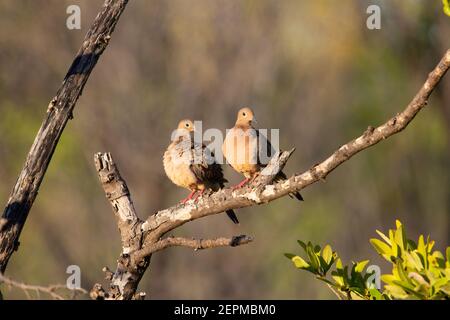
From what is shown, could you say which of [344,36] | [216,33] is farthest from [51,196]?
[344,36]

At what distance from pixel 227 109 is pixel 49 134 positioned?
11.4m

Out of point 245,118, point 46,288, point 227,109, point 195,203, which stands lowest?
point 46,288

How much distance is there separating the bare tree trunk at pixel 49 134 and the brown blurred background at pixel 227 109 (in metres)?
9.77

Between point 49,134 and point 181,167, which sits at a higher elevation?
point 181,167

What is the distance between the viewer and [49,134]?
6.89m

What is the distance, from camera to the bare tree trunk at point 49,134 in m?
6.79

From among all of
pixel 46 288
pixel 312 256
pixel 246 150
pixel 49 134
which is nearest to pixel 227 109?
pixel 246 150

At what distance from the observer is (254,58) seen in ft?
61.2

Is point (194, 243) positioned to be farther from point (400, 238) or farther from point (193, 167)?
point (193, 167)

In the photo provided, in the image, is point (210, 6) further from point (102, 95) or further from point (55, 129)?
point (55, 129)

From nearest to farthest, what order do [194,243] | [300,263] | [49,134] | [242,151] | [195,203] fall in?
[300,263] < [194,243] < [195,203] < [49,134] < [242,151]

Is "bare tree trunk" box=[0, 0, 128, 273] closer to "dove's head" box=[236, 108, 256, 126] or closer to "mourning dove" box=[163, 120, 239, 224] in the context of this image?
"mourning dove" box=[163, 120, 239, 224]

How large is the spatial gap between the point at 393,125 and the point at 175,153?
3.94 metres

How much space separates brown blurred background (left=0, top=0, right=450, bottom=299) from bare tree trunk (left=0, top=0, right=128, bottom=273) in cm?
977
